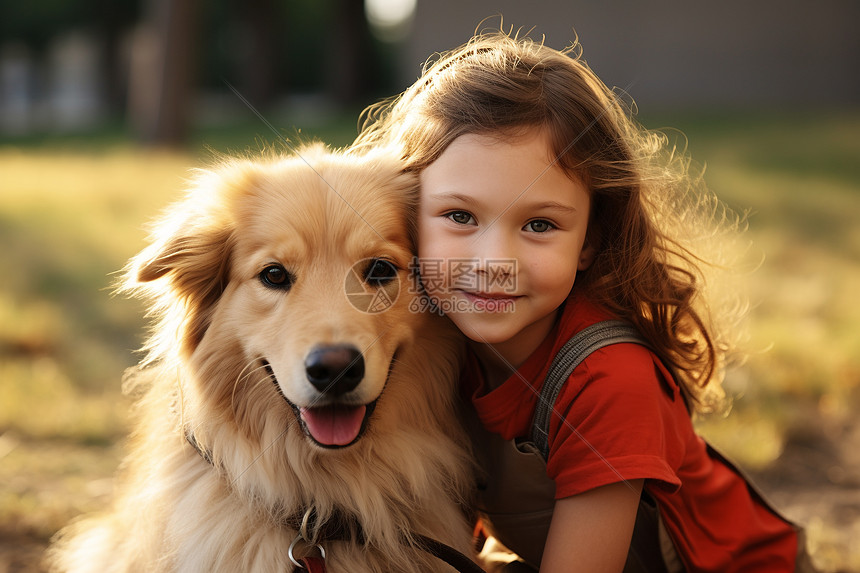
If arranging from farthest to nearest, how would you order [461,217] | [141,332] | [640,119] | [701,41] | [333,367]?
1. [701,41]
2. [640,119]
3. [141,332]
4. [461,217]
5. [333,367]

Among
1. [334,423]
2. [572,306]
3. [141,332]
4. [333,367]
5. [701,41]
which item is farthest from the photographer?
[701,41]

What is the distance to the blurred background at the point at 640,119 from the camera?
356cm

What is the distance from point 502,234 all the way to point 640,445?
67cm

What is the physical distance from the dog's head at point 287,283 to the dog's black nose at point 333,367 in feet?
0.04

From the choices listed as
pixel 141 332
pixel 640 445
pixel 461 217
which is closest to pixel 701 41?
pixel 141 332

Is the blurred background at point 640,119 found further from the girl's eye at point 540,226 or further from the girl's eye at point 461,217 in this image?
the girl's eye at point 540,226

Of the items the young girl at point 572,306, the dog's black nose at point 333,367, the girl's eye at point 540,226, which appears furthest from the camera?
the girl's eye at point 540,226

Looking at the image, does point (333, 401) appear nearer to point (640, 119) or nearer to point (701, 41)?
point (640, 119)

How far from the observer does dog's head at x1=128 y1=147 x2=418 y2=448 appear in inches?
81.7

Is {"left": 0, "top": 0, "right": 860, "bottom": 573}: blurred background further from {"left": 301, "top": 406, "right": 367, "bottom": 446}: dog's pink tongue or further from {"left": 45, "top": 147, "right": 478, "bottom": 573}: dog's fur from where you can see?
{"left": 301, "top": 406, "right": 367, "bottom": 446}: dog's pink tongue

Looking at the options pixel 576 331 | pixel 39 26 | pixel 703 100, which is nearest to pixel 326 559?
pixel 576 331

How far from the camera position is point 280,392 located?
219 cm

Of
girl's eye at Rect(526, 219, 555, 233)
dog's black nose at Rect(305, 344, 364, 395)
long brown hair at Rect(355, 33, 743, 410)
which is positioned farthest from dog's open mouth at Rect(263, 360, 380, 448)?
long brown hair at Rect(355, 33, 743, 410)

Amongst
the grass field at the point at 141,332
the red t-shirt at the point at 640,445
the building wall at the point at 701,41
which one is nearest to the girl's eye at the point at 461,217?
the red t-shirt at the point at 640,445
